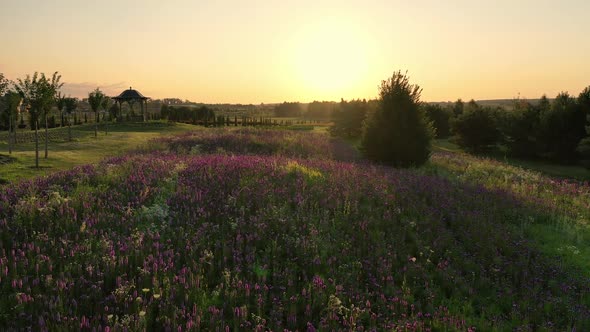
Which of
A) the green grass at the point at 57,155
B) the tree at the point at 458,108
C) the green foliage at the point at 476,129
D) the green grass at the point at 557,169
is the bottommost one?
the green grass at the point at 557,169

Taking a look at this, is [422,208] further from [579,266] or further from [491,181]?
[491,181]

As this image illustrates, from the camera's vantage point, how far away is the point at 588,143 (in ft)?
95.6

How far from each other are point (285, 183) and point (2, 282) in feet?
20.3

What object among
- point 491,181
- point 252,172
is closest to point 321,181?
point 252,172

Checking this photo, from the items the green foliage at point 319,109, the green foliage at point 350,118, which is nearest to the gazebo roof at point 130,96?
the green foliage at point 350,118

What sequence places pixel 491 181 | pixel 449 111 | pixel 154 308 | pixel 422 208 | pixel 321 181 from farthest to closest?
pixel 449 111
pixel 491 181
pixel 321 181
pixel 422 208
pixel 154 308

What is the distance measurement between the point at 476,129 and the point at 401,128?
1139 inches

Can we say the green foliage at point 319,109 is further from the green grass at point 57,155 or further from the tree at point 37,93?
the tree at point 37,93

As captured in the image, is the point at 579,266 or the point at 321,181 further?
the point at 321,181

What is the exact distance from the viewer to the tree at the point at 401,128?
19.1 m

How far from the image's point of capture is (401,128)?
19.2 metres

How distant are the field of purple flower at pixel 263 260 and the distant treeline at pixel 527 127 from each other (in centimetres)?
2010

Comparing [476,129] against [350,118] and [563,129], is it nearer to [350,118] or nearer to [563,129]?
A: [563,129]

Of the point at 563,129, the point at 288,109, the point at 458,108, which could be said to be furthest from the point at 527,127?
the point at 288,109
